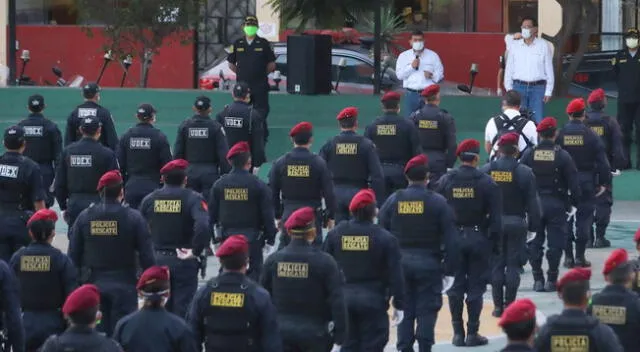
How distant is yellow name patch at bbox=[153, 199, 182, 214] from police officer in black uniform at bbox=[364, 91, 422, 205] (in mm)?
4367

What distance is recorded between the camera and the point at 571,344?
10430mm

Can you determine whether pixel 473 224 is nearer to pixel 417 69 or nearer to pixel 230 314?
pixel 230 314

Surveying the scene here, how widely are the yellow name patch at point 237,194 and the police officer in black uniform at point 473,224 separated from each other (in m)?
1.81

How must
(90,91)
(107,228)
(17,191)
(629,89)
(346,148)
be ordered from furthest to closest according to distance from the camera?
(629,89) < (90,91) < (346,148) < (17,191) < (107,228)

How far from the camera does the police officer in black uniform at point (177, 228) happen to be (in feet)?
49.3

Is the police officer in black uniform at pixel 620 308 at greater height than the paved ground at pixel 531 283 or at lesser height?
greater

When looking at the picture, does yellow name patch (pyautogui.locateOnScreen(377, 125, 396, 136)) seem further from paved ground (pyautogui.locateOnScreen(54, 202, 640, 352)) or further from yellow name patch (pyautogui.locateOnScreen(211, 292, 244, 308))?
yellow name patch (pyautogui.locateOnScreen(211, 292, 244, 308))

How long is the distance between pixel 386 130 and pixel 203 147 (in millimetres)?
2025

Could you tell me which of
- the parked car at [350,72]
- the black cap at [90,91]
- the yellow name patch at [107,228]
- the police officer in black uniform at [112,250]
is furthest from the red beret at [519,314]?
the parked car at [350,72]

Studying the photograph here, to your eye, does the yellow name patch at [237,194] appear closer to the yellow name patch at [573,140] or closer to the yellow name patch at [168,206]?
the yellow name patch at [168,206]

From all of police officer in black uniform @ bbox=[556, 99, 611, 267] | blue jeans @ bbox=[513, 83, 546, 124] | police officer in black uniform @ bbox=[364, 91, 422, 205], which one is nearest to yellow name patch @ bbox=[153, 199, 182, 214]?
police officer in black uniform @ bbox=[364, 91, 422, 205]

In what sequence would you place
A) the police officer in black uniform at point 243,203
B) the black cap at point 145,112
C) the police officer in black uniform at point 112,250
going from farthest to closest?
the black cap at point 145,112
the police officer in black uniform at point 243,203
the police officer in black uniform at point 112,250

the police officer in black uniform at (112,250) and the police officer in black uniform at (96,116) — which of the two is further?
the police officer in black uniform at (96,116)

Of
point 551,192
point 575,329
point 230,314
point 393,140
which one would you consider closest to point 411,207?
point 230,314
